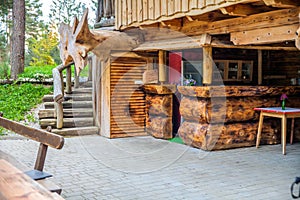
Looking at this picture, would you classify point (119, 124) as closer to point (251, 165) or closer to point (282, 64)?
point (251, 165)

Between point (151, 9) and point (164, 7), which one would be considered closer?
point (164, 7)

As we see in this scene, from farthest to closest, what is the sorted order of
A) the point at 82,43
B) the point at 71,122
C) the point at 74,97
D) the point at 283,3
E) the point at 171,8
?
the point at 74,97 < the point at 71,122 < the point at 82,43 < the point at 171,8 < the point at 283,3

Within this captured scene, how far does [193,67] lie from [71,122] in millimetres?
3088

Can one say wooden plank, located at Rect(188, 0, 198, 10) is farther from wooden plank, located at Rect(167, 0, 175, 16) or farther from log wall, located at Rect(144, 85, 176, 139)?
log wall, located at Rect(144, 85, 176, 139)

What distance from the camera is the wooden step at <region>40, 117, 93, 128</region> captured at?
7664mm

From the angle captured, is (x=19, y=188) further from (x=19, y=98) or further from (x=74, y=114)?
A: (x=19, y=98)

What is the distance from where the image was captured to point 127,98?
7.69m

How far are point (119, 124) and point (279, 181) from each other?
395 cm

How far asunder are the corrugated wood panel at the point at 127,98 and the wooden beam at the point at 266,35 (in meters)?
2.82

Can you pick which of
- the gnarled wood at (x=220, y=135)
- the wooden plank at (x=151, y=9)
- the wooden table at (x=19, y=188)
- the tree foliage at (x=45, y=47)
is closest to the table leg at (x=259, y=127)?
the gnarled wood at (x=220, y=135)

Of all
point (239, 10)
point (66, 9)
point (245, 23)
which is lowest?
point (245, 23)

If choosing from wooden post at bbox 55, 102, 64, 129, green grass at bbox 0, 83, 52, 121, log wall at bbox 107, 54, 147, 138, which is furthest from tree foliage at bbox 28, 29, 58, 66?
log wall at bbox 107, 54, 147, 138

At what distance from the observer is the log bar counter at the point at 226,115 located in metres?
6.23

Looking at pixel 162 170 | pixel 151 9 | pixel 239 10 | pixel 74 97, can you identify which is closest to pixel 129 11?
pixel 151 9
